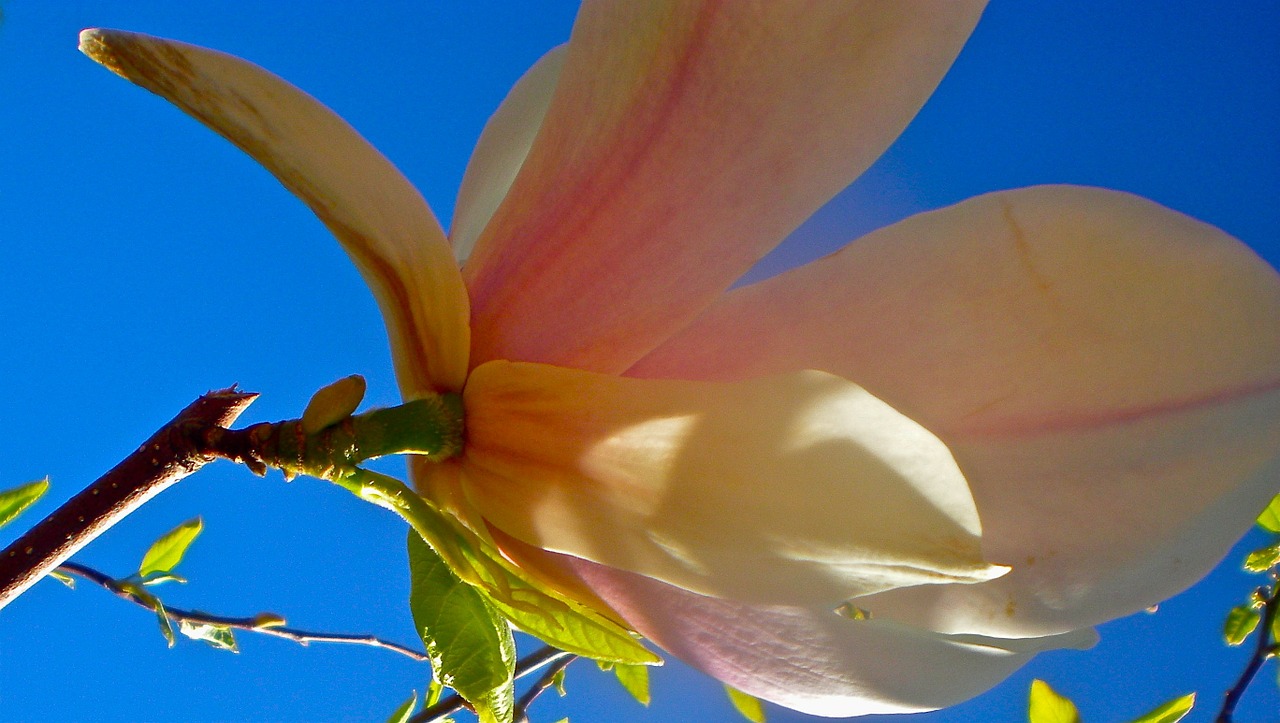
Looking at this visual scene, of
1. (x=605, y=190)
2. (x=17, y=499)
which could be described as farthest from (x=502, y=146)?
(x=17, y=499)

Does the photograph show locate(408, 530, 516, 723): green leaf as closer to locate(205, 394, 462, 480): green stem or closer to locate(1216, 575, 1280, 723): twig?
locate(205, 394, 462, 480): green stem

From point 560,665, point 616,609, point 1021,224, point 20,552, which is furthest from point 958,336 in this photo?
point 560,665

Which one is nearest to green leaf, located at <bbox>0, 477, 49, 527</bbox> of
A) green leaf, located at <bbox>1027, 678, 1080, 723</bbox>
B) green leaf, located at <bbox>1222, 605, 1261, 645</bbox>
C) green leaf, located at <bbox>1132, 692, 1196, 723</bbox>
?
green leaf, located at <bbox>1027, 678, 1080, 723</bbox>

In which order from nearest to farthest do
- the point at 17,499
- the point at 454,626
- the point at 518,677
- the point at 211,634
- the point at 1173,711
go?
1. the point at 454,626
2. the point at 17,499
3. the point at 1173,711
4. the point at 518,677
5. the point at 211,634

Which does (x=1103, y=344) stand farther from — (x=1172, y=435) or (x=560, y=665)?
(x=560, y=665)

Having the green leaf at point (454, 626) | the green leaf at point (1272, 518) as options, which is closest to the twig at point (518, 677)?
the green leaf at point (454, 626)

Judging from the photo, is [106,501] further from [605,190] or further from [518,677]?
[518,677]
